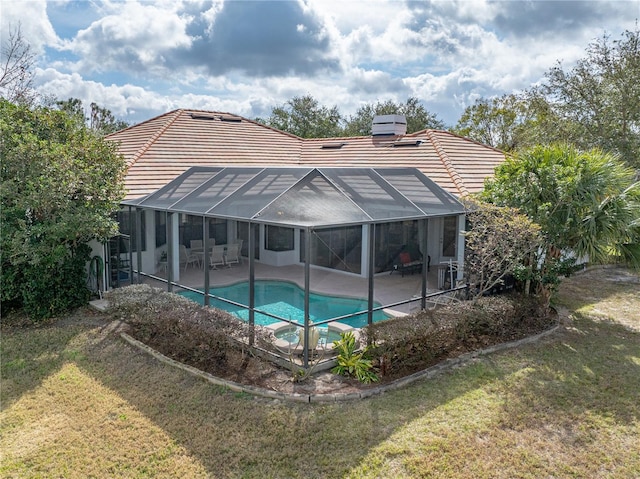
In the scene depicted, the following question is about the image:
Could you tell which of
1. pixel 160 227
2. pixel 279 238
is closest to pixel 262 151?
pixel 279 238

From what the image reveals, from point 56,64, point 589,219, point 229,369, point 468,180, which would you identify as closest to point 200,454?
point 229,369

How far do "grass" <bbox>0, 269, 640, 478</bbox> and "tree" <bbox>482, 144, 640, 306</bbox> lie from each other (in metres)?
2.98

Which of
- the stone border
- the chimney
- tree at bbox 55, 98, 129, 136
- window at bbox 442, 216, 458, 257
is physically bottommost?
the stone border

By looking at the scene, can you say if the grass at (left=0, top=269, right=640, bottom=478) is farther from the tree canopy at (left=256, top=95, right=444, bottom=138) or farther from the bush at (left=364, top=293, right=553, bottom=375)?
the tree canopy at (left=256, top=95, right=444, bottom=138)

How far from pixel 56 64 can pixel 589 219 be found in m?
25.8

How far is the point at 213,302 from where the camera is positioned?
1471 cm

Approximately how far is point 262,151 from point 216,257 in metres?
6.05

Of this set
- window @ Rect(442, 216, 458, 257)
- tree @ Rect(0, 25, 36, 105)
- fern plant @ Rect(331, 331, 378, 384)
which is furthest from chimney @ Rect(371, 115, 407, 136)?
tree @ Rect(0, 25, 36, 105)

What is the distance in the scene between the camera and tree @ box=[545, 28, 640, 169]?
890 inches

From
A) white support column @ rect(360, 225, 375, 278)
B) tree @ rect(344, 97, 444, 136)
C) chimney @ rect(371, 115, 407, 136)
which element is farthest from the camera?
tree @ rect(344, 97, 444, 136)

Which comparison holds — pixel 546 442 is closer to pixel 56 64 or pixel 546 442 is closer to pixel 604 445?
A: pixel 604 445

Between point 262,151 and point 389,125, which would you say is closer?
point 262,151

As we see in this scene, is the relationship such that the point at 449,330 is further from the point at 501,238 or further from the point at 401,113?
the point at 401,113

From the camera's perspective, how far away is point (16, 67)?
2183 cm
